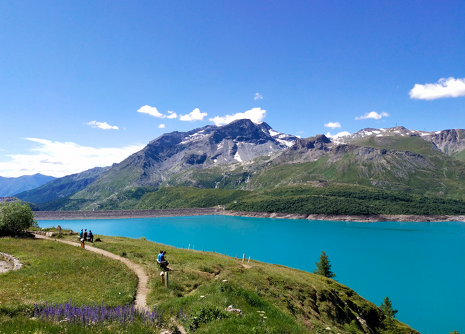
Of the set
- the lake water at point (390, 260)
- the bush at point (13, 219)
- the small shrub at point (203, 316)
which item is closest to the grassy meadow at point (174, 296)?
the small shrub at point (203, 316)

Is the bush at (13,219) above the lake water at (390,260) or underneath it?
above

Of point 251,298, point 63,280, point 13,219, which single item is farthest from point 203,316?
point 13,219

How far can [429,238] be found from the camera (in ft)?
491

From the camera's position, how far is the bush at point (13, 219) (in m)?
40.9

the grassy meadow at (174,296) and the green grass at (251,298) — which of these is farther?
the green grass at (251,298)

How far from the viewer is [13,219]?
1629 inches

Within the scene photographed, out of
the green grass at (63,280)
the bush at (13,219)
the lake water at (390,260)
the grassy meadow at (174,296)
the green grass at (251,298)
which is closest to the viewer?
the grassy meadow at (174,296)

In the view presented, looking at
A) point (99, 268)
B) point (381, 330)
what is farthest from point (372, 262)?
point (99, 268)

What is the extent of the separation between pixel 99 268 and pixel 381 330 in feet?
122

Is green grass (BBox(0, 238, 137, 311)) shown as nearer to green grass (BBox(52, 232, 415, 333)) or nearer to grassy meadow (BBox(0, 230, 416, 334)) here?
grassy meadow (BBox(0, 230, 416, 334))

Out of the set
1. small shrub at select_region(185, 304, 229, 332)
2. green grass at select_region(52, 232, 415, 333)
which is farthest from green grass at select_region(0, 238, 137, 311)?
small shrub at select_region(185, 304, 229, 332)

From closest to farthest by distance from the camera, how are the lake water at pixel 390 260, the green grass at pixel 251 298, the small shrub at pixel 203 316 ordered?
the small shrub at pixel 203 316 → the green grass at pixel 251 298 → the lake water at pixel 390 260

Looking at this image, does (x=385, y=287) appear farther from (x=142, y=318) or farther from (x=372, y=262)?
(x=142, y=318)

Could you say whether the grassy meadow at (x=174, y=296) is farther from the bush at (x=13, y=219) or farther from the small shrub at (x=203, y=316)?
the bush at (x=13, y=219)
